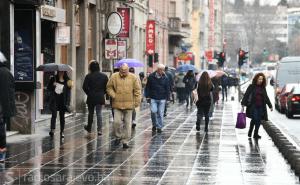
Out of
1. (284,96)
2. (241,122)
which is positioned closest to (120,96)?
(241,122)

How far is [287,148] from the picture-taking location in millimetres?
17328

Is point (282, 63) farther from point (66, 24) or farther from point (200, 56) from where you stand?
point (200, 56)

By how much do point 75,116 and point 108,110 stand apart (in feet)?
15.2

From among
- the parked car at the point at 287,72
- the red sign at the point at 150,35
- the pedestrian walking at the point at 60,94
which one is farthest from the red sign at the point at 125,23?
the pedestrian walking at the point at 60,94

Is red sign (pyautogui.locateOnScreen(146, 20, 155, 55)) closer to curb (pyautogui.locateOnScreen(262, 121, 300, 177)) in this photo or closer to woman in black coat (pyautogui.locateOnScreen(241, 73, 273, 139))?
curb (pyautogui.locateOnScreen(262, 121, 300, 177))

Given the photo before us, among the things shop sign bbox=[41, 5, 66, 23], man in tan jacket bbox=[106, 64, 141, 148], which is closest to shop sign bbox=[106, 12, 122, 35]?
shop sign bbox=[41, 5, 66, 23]

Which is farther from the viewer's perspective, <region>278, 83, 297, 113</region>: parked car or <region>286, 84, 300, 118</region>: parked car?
<region>278, 83, 297, 113</region>: parked car

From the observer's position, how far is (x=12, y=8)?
21109 mm

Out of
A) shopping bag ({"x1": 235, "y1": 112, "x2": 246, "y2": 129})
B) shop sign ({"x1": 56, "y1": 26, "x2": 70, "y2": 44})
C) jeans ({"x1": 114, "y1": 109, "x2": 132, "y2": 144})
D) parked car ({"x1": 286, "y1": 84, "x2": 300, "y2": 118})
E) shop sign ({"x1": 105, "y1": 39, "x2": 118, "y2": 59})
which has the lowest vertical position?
parked car ({"x1": 286, "y1": 84, "x2": 300, "y2": 118})

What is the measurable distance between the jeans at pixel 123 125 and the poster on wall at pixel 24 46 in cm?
346

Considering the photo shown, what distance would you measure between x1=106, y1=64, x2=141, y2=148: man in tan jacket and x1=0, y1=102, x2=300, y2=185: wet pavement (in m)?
0.41

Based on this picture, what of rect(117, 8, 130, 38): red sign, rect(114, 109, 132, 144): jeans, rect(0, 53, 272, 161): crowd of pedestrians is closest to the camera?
rect(0, 53, 272, 161): crowd of pedestrians

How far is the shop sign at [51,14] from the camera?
82.2 feet

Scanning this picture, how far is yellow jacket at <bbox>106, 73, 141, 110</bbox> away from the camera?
740 inches
